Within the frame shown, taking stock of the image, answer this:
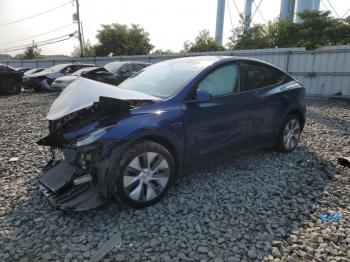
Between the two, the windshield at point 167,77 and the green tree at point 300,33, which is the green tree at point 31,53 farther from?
the windshield at point 167,77

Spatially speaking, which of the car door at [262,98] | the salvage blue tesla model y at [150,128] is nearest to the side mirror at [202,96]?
the salvage blue tesla model y at [150,128]

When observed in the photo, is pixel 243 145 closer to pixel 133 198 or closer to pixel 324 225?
pixel 324 225

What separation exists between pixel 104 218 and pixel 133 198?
1.16ft

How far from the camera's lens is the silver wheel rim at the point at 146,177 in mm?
3172

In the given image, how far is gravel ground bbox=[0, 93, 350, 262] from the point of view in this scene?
106 inches

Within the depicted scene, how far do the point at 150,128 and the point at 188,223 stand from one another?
1019 mm

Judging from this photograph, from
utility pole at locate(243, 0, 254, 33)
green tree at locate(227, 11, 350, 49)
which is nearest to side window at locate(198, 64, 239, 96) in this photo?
green tree at locate(227, 11, 350, 49)

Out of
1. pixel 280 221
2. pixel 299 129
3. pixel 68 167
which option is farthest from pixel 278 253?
pixel 299 129

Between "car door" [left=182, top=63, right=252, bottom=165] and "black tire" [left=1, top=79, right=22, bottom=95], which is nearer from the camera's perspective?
"car door" [left=182, top=63, right=252, bottom=165]

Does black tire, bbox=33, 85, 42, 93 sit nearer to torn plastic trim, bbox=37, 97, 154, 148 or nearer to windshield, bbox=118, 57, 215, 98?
windshield, bbox=118, 57, 215, 98

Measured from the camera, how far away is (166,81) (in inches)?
156

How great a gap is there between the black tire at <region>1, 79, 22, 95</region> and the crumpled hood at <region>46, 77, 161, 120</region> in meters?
12.4

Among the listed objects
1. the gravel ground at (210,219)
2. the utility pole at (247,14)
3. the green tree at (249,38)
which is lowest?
the gravel ground at (210,219)

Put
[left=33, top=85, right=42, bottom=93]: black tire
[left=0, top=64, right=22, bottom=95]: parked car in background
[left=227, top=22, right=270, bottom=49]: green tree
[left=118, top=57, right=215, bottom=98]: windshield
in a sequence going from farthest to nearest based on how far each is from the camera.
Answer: [left=227, top=22, right=270, bottom=49]: green tree, [left=33, top=85, right=42, bottom=93]: black tire, [left=0, top=64, right=22, bottom=95]: parked car in background, [left=118, top=57, right=215, bottom=98]: windshield
